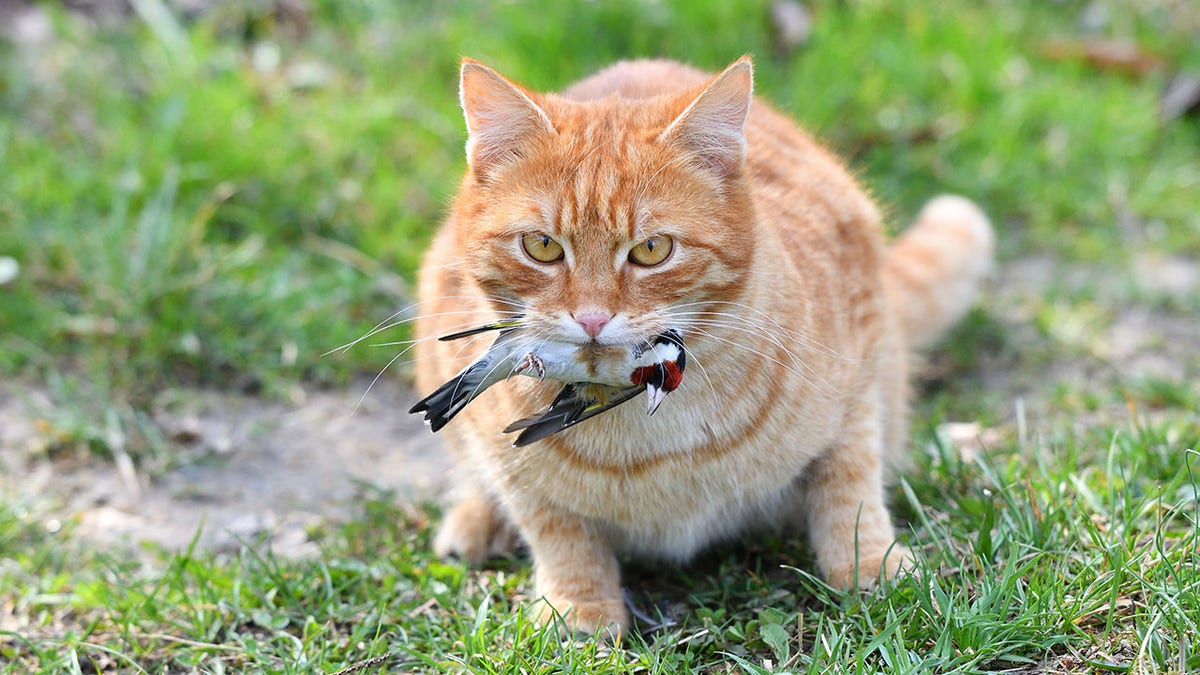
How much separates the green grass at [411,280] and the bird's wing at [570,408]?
0.43 m

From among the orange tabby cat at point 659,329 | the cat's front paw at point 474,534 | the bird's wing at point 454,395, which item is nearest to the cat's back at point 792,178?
the orange tabby cat at point 659,329

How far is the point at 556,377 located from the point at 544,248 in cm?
26

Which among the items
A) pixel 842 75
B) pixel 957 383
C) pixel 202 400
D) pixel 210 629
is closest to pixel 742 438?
pixel 210 629

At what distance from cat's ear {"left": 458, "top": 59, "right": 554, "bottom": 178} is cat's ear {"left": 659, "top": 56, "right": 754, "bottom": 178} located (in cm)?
28

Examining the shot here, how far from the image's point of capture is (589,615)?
2641 mm

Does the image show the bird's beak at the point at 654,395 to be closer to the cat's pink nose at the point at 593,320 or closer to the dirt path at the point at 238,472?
the cat's pink nose at the point at 593,320

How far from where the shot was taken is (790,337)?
264cm

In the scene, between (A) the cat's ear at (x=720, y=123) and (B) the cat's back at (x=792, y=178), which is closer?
(A) the cat's ear at (x=720, y=123)

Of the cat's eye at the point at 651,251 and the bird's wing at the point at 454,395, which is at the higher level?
the cat's eye at the point at 651,251

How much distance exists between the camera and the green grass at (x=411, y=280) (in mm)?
2500

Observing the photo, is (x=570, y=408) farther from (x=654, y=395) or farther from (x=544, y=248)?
(x=544, y=248)

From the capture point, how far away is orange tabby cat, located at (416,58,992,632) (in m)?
2.35

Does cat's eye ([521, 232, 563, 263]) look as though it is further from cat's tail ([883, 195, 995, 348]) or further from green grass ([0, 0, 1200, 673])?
cat's tail ([883, 195, 995, 348])

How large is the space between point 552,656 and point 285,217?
249 centimetres
